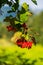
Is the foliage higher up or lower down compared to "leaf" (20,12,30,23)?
higher up

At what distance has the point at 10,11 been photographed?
4.83 m

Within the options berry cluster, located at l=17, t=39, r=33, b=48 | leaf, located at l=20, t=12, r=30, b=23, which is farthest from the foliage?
leaf, located at l=20, t=12, r=30, b=23

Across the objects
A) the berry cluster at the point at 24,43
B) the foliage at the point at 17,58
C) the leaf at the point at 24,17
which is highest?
the foliage at the point at 17,58

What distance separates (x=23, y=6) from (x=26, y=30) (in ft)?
1.32

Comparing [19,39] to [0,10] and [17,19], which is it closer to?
[17,19]

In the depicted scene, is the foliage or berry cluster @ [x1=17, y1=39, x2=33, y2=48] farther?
the foliage

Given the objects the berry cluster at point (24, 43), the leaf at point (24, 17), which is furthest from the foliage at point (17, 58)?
the leaf at point (24, 17)

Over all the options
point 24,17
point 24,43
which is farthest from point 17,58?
point 24,17

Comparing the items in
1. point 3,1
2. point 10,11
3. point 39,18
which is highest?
point 39,18

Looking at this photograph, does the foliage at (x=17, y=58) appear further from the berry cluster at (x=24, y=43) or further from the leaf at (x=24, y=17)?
the leaf at (x=24, y=17)

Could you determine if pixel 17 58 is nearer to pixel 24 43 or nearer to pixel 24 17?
pixel 24 43

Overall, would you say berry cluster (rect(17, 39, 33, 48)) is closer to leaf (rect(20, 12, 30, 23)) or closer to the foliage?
leaf (rect(20, 12, 30, 23))

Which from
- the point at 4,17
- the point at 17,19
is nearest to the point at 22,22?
the point at 17,19

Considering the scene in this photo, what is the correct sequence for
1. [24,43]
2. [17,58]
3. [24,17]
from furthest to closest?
[17,58], [24,43], [24,17]
